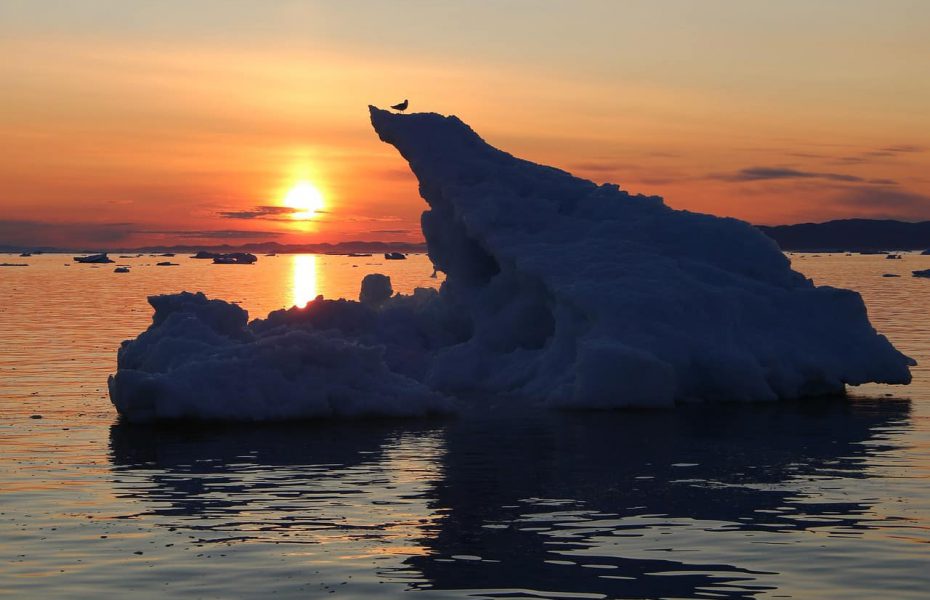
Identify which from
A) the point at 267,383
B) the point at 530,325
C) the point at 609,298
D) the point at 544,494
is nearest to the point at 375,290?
the point at 530,325

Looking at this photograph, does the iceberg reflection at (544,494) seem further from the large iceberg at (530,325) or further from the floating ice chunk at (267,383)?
the large iceberg at (530,325)

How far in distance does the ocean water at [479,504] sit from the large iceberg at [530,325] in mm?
893

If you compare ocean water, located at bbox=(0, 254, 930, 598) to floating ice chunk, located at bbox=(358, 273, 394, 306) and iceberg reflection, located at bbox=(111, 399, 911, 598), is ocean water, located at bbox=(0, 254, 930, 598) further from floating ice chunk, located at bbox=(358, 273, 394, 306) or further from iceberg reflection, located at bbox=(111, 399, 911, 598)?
floating ice chunk, located at bbox=(358, 273, 394, 306)

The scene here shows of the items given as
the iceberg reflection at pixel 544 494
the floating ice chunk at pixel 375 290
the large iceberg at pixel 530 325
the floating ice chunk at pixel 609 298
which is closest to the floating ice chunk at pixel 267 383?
the large iceberg at pixel 530 325

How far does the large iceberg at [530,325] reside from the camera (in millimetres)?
24609

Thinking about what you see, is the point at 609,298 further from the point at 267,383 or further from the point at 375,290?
the point at 375,290

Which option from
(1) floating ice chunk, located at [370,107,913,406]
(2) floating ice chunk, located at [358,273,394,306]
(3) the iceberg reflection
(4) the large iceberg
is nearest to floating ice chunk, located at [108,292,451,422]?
(4) the large iceberg

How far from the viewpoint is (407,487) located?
1742 cm

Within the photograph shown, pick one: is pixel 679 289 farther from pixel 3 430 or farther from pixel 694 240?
pixel 3 430

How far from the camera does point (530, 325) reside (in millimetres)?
31000

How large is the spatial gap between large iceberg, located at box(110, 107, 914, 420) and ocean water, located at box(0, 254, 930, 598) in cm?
89

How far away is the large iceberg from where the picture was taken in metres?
24.6

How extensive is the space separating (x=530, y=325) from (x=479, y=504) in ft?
49.0

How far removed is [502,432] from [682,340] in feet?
18.9
